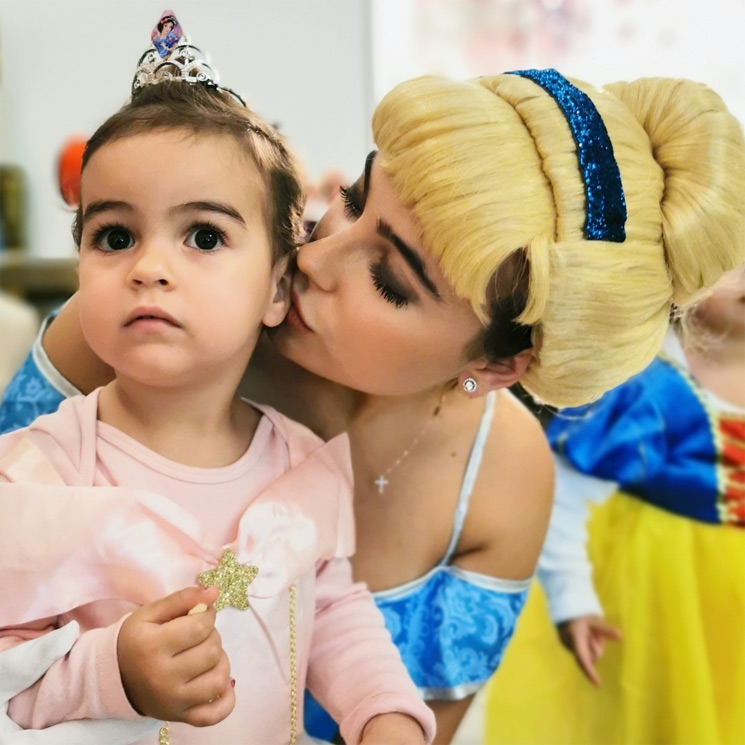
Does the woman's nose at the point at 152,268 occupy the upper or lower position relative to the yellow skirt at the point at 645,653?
upper

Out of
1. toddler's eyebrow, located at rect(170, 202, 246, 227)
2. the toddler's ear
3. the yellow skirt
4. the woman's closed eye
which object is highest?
toddler's eyebrow, located at rect(170, 202, 246, 227)

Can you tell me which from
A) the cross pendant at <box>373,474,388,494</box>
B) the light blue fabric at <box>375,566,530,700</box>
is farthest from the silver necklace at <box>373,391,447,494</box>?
the light blue fabric at <box>375,566,530,700</box>

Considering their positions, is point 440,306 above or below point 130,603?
above

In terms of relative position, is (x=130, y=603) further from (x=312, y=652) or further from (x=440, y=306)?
(x=440, y=306)

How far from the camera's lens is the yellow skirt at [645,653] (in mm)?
920

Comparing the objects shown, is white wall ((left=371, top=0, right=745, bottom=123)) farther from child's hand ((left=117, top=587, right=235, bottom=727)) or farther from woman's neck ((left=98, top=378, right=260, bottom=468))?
child's hand ((left=117, top=587, right=235, bottom=727))

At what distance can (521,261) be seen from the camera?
63 cm

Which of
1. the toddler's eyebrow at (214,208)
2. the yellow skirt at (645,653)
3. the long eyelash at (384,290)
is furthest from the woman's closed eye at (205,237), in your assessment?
the yellow skirt at (645,653)

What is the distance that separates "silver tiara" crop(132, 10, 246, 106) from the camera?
633 mm

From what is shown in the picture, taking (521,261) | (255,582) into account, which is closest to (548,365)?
(521,261)

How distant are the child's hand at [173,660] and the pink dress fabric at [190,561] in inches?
0.5

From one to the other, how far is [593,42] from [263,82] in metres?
0.32

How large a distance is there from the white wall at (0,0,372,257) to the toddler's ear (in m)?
0.15

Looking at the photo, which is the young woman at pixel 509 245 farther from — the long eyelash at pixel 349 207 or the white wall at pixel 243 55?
the white wall at pixel 243 55
